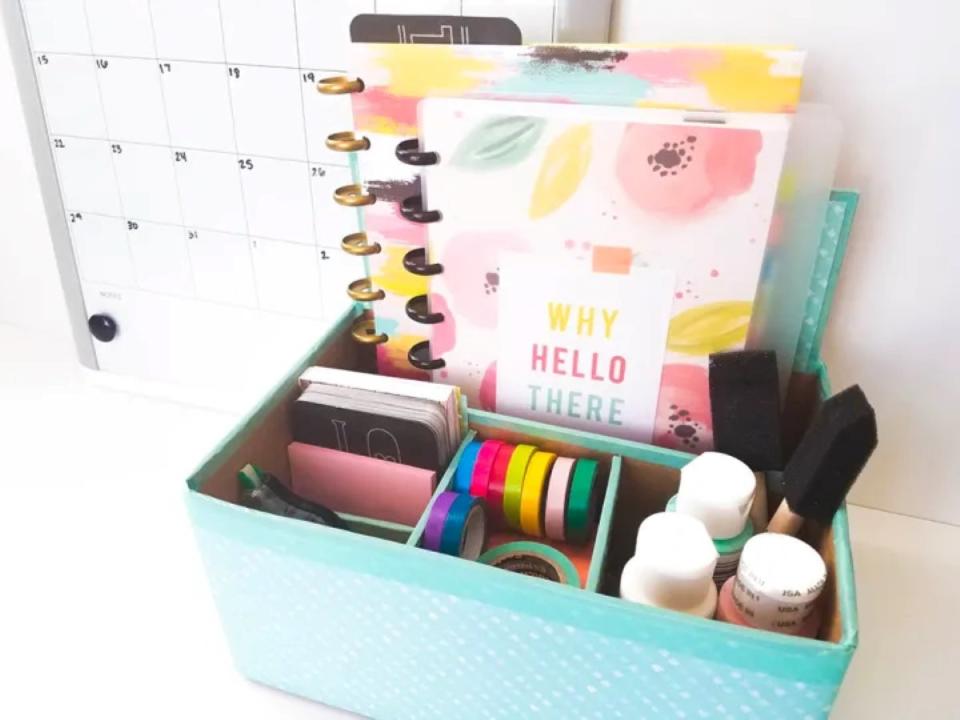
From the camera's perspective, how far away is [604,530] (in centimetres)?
43

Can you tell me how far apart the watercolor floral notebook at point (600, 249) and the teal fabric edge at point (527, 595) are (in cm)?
17

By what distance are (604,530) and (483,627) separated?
0.09 m

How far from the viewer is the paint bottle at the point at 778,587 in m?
0.36

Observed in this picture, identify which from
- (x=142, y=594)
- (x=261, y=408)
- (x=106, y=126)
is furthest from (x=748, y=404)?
(x=106, y=126)

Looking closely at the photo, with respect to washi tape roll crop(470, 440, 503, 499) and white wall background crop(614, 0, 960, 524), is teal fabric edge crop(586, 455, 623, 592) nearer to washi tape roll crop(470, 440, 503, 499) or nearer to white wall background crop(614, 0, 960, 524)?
washi tape roll crop(470, 440, 503, 499)

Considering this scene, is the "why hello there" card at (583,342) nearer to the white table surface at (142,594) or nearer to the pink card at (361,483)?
the pink card at (361,483)

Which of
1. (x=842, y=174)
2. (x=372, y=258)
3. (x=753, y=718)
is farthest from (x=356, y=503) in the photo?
(x=842, y=174)

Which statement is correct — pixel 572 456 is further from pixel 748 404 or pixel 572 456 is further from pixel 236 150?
pixel 236 150

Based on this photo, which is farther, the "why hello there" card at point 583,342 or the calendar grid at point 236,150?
the calendar grid at point 236,150

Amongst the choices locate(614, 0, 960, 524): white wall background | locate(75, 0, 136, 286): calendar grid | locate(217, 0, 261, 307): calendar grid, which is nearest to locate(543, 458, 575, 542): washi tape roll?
locate(614, 0, 960, 524): white wall background

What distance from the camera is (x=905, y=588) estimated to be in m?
0.54

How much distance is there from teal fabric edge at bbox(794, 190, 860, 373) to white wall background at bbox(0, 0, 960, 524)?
25mm

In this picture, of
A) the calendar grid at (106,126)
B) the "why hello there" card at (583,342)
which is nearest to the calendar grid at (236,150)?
the calendar grid at (106,126)

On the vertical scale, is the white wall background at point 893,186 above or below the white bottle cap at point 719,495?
above
